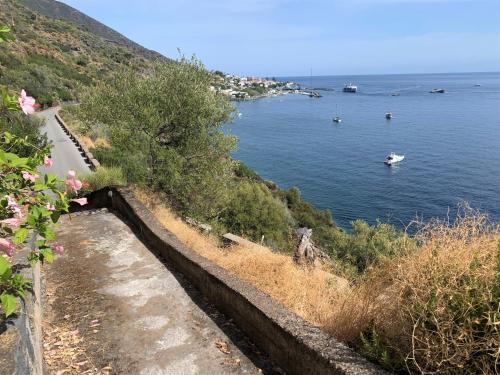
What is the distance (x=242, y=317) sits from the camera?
623 centimetres

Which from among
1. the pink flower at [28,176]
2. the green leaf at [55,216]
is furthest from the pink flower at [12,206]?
the green leaf at [55,216]

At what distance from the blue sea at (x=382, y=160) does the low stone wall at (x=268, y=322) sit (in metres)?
20.9

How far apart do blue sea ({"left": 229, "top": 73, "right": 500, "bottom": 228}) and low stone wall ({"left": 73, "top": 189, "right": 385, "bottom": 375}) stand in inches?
823

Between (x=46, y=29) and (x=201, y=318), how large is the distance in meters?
118

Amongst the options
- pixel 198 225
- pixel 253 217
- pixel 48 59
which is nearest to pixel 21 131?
pixel 198 225

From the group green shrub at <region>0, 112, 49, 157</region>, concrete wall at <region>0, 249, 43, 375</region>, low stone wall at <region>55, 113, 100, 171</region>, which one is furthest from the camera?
low stone wall at <region>55, 113, 100, 171</region>

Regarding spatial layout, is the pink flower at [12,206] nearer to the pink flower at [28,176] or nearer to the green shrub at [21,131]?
the pink flower at [28,176]

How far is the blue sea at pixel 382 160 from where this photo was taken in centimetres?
4891

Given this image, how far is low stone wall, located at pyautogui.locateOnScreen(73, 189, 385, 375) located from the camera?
4457 mm

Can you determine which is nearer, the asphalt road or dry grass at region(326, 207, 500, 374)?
dry grass at region(326, 207, 500, 374)

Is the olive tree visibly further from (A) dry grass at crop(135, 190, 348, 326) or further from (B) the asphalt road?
(A) dry grass at crop(135, 190, 348, 326)

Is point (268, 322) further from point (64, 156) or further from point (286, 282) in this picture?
point (64, 156)

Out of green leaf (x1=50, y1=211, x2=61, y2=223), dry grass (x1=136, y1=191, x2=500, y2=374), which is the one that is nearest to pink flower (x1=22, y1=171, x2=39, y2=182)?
green leaf (x1=50, y1=211, x2=61, y2=223)

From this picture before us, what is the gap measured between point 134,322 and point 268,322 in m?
2.29
